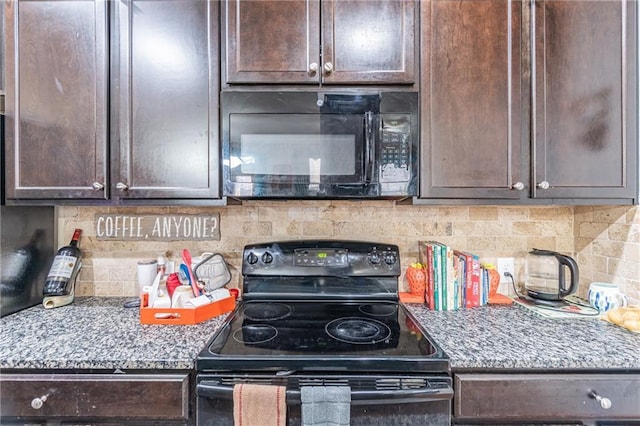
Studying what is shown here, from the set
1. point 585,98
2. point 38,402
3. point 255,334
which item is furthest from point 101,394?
point 585,98

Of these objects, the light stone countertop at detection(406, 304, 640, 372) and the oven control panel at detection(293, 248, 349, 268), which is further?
the oven control panel at detection(293, 248, 349, 268)

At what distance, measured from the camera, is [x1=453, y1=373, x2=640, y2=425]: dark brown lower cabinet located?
99 centimetres

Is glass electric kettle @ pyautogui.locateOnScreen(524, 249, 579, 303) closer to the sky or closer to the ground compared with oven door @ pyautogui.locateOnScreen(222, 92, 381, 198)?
closer to the ground

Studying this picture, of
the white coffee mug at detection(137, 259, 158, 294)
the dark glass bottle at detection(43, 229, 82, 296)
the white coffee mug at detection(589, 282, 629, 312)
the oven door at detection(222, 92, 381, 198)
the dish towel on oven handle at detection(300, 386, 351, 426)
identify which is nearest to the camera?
the dish towel on oven handle at detection(300, 386, 351, 426)

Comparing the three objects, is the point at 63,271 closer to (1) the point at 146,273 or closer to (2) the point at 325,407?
(1) the point at 146,273

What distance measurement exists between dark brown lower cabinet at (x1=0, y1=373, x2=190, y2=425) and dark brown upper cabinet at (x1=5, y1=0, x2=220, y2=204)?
2.22 feet

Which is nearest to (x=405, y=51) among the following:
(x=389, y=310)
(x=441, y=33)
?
(x=441, y=33)

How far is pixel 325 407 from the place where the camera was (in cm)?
91

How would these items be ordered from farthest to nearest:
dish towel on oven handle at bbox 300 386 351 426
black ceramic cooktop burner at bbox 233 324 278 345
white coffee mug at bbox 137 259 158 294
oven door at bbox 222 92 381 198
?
white coffee mug at bbox 137 259 158 294
oven door at bbox 222 92 381 198
black ceramic cooktop burner at bbox 233 324 278 345
dish towel on oven handle at bbox 300 386 351 426

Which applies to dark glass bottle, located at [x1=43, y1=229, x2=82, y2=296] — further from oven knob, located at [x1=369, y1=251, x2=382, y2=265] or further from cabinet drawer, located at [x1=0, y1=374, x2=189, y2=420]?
oven knob, located at [x1=369, y1=251, x2=382, y2=265]

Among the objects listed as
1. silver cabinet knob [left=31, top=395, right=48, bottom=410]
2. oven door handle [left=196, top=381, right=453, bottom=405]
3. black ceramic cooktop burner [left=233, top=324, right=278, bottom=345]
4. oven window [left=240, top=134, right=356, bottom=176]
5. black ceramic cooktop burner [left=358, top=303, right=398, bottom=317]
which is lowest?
silver cabinet knob [left=31, top=395, right=48, bottom=410]

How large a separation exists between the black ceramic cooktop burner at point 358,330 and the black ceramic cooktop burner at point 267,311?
24cm

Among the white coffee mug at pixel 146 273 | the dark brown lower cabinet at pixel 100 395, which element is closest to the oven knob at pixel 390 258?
the dark brown lower cabinet at pixel 100 395

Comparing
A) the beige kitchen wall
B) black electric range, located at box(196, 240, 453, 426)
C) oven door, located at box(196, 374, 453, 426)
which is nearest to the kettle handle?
the beige kitchen wall
